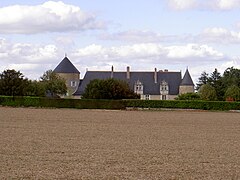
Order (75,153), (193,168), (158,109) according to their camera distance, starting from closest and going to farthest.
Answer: (193,168)
(75,153)
(158,109)

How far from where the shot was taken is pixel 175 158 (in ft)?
64.9

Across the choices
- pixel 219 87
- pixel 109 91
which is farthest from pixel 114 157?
pixel 219 87

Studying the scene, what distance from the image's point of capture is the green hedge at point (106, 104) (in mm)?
77125

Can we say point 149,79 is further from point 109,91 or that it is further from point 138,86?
point 109,91

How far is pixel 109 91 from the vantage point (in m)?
93.9

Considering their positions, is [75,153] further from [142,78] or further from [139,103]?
[142,78]

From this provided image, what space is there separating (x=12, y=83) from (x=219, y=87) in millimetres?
64402

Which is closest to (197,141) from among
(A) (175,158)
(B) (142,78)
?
(A) (175,158)

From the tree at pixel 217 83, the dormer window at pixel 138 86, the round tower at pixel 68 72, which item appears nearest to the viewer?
the tree at pixel 217 83

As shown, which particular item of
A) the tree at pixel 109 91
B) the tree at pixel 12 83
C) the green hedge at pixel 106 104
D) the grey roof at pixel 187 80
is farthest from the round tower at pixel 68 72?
the green hedge at pixel 106 104

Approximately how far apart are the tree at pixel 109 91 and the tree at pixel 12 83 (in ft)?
41.1

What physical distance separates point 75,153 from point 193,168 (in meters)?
4.84

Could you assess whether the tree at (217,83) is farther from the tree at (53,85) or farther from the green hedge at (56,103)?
the green hedge at (56,103)

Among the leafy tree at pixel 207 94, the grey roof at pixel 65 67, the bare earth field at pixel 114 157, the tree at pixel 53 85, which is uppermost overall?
the grey roof at pixel 65 67
